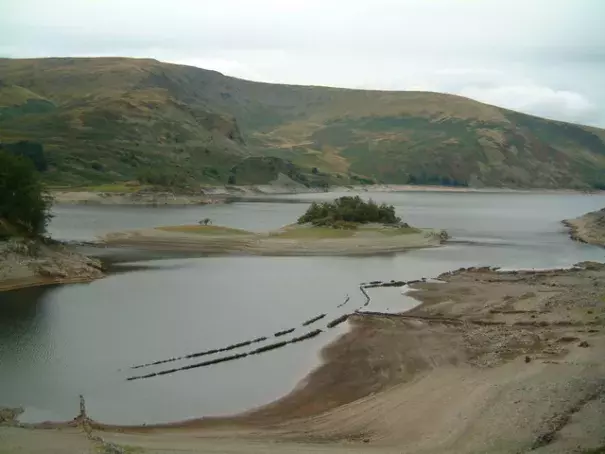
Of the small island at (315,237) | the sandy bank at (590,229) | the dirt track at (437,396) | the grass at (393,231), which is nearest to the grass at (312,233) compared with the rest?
the small island at (315,237)

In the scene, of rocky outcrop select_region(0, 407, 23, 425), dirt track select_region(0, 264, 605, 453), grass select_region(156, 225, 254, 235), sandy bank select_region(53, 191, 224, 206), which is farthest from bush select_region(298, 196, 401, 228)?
rocky outcrop select_region(0, 407, 23, 425)

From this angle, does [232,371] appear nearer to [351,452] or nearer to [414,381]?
[414,381]

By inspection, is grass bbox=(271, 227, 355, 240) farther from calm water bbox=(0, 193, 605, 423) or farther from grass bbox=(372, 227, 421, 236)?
calm water bbox=(0, 193, 605, 423)

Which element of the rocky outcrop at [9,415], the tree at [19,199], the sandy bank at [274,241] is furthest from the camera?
the sandy bank at [274,241]

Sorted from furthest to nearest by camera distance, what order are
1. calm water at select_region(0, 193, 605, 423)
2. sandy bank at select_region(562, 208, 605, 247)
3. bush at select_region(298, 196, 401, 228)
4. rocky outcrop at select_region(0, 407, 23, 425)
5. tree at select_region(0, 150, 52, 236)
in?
sandy bank at select_region(562, 208, 605, 247) → bush at select_region(298, 196, 401, 228) → tree at select_region(0, 150, 52, 236) → calm water at select_region(0, 193, 605, 423) → rocky outcrop at select_region(0, 407, 23, 425)

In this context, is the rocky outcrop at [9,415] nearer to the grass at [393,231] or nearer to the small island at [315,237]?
the small island at [315,237]

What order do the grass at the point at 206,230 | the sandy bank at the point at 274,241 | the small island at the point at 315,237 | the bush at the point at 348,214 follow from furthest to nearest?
1. the bush at the point at 348,214
2. the grass at the point at 206,230
3. the small island at the point at 315,237
4. the sandy bank at the point at 274,241

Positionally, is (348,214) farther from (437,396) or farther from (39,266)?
(437,396)
